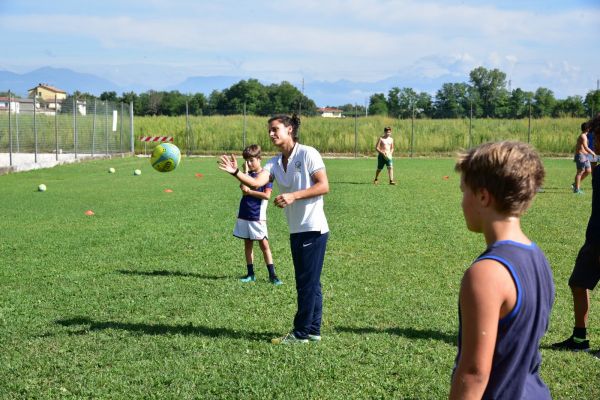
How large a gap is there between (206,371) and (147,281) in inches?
123

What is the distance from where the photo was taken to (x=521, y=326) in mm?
2061

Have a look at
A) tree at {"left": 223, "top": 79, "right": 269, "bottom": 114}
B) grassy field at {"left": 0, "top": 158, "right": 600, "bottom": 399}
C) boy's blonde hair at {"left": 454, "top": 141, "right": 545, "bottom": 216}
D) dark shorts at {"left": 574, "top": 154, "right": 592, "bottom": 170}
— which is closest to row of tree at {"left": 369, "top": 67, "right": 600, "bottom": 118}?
tree at {"left": 223, "top": 79, "right": 269, "bottom": 114}

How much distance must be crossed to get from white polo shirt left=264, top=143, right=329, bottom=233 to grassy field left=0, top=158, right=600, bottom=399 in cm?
106

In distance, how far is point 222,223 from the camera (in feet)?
40.9

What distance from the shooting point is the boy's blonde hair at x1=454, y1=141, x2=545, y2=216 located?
2039 mm

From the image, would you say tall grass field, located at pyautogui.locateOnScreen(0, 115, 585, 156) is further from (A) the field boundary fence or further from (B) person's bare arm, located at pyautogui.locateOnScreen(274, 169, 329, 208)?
→ (B) person's bare arm, located at pyautogui.locateOnScreen(274, 169, 329, 208)

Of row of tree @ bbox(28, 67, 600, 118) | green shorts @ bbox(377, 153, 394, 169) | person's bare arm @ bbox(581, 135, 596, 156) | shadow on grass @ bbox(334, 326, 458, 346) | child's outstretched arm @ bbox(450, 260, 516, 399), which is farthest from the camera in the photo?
row of tree @ bbox(28, 67, 600, 118)

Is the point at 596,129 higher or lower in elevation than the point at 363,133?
lower

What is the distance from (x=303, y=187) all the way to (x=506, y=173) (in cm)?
365

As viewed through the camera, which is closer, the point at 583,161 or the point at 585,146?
the point at 585,146

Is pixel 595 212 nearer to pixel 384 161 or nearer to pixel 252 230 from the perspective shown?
pixel 252 230

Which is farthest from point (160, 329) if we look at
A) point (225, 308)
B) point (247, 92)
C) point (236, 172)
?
point (247, 92)

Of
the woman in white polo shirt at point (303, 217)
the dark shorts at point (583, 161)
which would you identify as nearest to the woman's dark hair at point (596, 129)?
the woman in white polo shirt at point (303, 217)

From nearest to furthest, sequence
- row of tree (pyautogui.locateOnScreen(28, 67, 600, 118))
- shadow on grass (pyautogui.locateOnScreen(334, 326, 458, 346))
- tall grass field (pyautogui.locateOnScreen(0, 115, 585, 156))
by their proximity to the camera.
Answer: shadow on grass (pyautogui.locateOnScreen(334, 326, 458, 346))
tall grass field (pyautogui.locateOnScreen(0, 115, 585, 156))
row of tree (pyautogui.locateOnScreen(28, 67, 600, 118))
